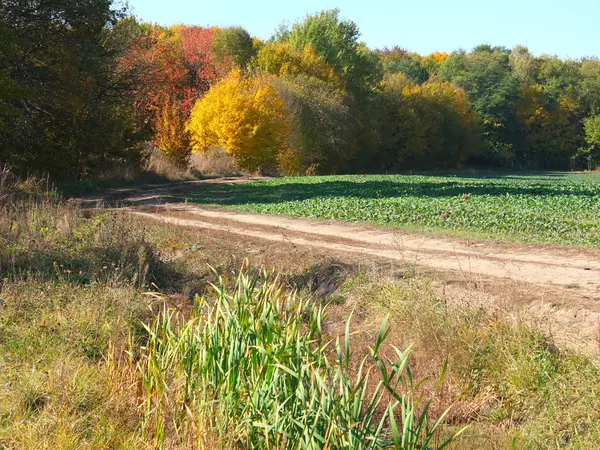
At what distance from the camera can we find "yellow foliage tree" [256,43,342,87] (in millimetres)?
55000

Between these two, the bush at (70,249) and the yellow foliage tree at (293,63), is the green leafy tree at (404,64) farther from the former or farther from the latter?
the bush at (70,249)

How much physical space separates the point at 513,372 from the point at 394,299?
2.00 m

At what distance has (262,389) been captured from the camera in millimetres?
5066

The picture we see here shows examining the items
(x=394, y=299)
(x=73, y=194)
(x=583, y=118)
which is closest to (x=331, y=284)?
(x=394, y=299)

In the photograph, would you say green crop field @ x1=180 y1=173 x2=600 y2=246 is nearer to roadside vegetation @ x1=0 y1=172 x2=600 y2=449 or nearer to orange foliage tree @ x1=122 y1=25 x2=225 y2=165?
orange foliage tree @ x1=122 y1=25 x2=225 y2=165

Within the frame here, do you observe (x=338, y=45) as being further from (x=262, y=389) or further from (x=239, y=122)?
(x=262, y=389)

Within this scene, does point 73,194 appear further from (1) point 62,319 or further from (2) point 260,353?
(2) point 260,353

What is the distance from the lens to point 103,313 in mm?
8164

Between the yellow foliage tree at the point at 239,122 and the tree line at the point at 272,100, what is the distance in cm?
9

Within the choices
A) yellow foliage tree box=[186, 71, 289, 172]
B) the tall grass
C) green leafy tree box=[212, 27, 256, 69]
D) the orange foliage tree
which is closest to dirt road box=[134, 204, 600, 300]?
the tall grass

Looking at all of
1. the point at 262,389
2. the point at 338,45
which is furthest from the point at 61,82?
the point at 338,45

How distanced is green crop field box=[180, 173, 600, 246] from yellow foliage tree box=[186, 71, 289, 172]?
774 cm

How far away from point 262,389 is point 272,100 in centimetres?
3969

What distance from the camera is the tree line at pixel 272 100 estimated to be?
85.9ft
